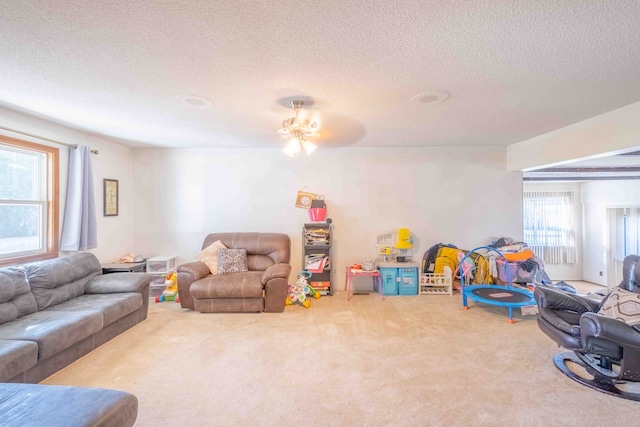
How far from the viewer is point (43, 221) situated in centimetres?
344

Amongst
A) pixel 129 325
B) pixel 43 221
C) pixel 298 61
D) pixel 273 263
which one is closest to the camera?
pixel 298 61

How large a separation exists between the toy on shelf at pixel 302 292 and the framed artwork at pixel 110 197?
3079mm

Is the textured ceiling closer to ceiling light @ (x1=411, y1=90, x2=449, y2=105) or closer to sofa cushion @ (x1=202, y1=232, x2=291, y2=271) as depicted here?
ceiling light @ (x1=411, y1=90, x2=449, y2=105)

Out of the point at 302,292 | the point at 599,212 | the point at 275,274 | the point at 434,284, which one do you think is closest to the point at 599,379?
the point at 434,284

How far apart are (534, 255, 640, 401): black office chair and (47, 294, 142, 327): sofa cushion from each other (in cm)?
411

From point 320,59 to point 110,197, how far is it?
417 cm

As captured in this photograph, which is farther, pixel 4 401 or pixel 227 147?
pixel 227 147

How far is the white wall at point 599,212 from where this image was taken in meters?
6.11

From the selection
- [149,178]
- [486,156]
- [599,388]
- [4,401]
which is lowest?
[599,388]

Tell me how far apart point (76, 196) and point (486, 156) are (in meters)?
6.22

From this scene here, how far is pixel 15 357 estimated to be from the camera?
189 centimetres

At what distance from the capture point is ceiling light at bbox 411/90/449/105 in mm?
2535

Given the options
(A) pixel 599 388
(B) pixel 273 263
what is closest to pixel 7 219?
(B) pixel 273 263

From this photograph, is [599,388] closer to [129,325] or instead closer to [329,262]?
[329,262]
